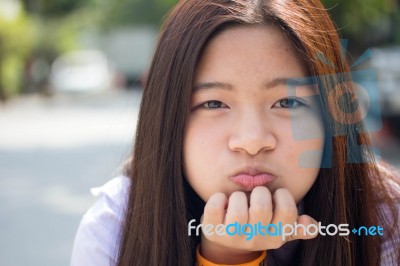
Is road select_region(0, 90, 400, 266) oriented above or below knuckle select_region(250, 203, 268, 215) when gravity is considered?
above

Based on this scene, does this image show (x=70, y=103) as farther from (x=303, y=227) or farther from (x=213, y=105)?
(x=303, y=227)

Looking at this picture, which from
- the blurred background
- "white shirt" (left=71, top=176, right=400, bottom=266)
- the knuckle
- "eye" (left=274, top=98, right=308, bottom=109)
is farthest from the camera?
the blurred background

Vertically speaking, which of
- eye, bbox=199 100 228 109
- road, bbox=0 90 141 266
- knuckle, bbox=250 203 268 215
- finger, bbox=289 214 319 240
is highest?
road, bbox=0 90 141 266

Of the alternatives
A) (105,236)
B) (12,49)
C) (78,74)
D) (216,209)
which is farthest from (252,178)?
(78,74)

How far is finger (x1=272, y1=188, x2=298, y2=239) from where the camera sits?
4.30 feet

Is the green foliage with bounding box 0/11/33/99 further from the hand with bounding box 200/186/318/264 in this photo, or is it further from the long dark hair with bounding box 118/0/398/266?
the hand with bounding box 200/186/318/264

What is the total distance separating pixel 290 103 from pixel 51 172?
720 centimetres

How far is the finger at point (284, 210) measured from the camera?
131cm

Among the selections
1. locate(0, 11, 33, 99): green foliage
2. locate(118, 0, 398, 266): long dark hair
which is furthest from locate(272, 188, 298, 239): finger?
locate(0, 11, 33, 99): green foliage

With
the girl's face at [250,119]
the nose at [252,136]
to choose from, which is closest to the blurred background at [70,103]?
the girl's face at [250,119]

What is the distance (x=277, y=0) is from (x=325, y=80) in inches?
8.9

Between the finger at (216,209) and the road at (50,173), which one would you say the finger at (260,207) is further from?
the road at (50,173)

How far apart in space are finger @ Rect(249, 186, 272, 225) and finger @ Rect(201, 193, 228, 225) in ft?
0.20

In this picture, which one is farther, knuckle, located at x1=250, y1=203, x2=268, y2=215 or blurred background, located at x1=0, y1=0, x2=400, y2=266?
blurred background, located at x1=0, y1=0, x2=400, y2=266
